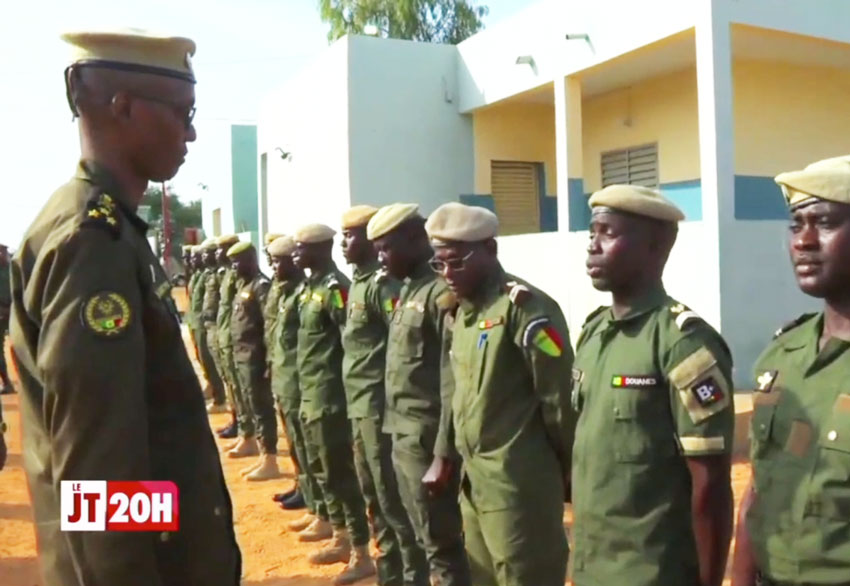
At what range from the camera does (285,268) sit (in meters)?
6.88

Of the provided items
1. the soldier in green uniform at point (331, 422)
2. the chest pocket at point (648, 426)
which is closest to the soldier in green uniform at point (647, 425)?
the chest pocket at point (648, 426)

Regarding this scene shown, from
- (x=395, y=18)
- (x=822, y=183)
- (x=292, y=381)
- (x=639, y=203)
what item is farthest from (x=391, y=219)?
(x=395, y=18)

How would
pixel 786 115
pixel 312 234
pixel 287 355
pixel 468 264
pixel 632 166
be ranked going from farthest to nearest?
pixel 632 166
pixel 786 115
pixel 287 355
pixel 312 234
pixel 468 264

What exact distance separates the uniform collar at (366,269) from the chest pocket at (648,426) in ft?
9.23

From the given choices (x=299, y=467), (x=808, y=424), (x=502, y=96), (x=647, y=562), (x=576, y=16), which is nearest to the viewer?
(x=808, y=424)

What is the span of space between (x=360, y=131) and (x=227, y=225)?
11.1 meters

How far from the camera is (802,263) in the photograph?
219cm

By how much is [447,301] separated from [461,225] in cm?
54

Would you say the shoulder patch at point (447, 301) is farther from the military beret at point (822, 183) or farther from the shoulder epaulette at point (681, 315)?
the military beret at point (822, 183)

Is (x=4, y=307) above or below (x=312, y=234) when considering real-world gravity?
below

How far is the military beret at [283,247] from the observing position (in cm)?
682

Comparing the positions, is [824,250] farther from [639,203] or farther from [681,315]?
[639,203]

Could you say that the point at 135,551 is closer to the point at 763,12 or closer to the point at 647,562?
the point at 647,562

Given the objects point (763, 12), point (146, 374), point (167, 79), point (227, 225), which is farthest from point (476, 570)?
point (227, 225)
